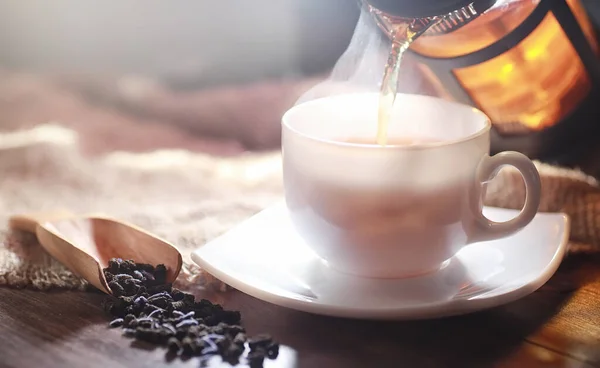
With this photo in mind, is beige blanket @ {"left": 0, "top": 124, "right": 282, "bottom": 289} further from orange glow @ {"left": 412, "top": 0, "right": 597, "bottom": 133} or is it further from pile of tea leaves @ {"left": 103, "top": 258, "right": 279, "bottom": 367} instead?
orange glow @ {"left": 412, "top": 0, "right": 597, "bottom": 133}

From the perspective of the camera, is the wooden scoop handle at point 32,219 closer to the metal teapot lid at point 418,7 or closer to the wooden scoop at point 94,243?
the wooden scoop at point 94,243

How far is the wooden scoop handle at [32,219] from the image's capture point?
59 cm

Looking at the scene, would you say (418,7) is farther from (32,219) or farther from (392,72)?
(32,219)

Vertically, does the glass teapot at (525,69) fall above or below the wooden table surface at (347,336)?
above

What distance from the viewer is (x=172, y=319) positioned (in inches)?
18.6

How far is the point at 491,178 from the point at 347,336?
15 cm

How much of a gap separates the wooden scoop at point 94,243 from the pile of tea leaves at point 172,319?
0.5 inches

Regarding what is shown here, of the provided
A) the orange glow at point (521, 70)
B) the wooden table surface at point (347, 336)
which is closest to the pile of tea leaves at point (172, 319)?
the wooden table surface at point (347, 336)

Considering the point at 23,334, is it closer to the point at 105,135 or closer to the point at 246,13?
the point at 105,135

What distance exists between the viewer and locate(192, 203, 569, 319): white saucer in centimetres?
46

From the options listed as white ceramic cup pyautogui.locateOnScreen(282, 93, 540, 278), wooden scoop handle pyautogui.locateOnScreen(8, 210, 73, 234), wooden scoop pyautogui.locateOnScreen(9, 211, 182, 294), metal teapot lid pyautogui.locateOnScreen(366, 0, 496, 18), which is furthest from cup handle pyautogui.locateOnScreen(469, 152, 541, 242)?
wooden scoop handle pyautogui.locateOnScreen(8, 210, 73, 234)

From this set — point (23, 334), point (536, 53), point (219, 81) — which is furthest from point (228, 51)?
point (23, 334)

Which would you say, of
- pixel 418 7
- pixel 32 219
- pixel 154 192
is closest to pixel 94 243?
pixel 32 219

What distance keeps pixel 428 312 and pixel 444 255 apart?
0.06 m
